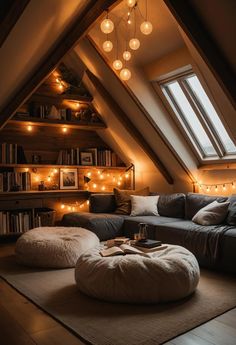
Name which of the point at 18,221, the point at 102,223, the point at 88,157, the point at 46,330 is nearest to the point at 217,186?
the point at 102,223

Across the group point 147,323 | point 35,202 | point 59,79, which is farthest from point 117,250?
point 59,79

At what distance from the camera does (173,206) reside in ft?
15.5

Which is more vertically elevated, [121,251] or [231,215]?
[231,215]

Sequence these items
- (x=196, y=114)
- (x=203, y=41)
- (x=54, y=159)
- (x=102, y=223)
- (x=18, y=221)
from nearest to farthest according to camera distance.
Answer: (x=203, y=41)
(x=196, y=114)
(x=102, y=223)
(x=18, y=221)
(x=54, y=159)

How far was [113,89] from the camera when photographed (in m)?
4.75

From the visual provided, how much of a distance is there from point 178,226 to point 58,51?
2.58 m

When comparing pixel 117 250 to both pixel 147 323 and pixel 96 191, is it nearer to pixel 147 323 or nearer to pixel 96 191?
pixel 147 323

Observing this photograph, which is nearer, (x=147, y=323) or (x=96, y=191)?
(x=147, y=323)

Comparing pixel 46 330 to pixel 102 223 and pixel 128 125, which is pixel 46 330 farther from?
pixel 128 125

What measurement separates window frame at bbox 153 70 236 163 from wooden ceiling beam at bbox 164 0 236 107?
1225 millimetres

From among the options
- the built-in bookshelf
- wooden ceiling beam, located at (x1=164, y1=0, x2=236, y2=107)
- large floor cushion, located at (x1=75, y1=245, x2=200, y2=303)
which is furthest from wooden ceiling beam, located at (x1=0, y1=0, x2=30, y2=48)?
the built-in bookshelf

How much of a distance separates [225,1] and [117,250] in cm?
230

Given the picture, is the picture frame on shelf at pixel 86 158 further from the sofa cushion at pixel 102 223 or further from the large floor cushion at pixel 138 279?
the large floor cushion at pixel 138 279

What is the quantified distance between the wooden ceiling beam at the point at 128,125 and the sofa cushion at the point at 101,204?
1.04 meters
